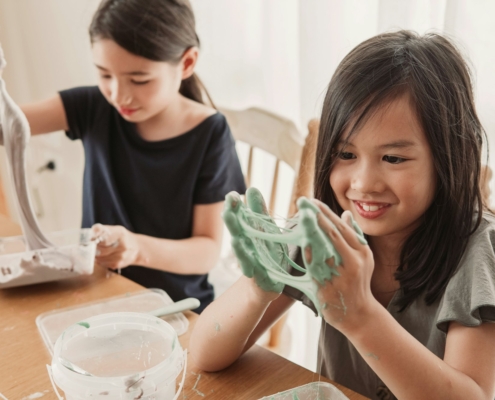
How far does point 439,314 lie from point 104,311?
476mm

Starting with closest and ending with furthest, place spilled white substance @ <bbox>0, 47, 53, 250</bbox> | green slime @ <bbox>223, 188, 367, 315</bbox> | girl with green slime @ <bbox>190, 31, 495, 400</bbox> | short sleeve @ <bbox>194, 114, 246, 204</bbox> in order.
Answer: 1. green slime @ <bbox>223, 188, 367, 315</bbox>
2. girl with green slime @ <bbox>190, 31, 495, 400</bbox>
3. spilled white substance @ <bbox>0, 47, 53, 250</bbox>
4. short sleeve @ <bbox>194, 114, 246, 204</bbox>

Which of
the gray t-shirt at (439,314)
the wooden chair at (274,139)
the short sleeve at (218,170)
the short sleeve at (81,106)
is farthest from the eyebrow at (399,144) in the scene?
the short sleeve at (81,106)

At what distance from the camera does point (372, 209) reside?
0.68 meters

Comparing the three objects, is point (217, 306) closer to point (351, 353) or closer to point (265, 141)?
point (351, 353)

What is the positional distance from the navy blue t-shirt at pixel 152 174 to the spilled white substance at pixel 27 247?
0.99 ft

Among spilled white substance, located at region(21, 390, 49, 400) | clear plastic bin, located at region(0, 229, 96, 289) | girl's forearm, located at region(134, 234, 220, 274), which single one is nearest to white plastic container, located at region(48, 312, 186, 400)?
spilled white substance, located at region(21, 390, 49, 400)

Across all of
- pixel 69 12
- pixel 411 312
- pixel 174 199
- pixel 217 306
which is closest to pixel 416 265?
pixel 411 312

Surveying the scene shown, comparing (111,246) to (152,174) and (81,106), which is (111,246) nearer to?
(152,174)

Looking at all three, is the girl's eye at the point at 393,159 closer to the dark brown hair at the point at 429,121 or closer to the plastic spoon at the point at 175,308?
the dark brown hair at the point at 429,121

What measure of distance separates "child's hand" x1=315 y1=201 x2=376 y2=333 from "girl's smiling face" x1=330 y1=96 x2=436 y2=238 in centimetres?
18

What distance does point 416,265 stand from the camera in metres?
0.72

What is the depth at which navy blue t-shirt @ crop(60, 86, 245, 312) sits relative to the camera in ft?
3.86

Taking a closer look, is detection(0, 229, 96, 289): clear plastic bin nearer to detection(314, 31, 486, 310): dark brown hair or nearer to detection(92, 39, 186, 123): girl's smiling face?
detection(92, 39, 186, 123): girl's smiling face

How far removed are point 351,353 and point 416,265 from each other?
0.18 meters
